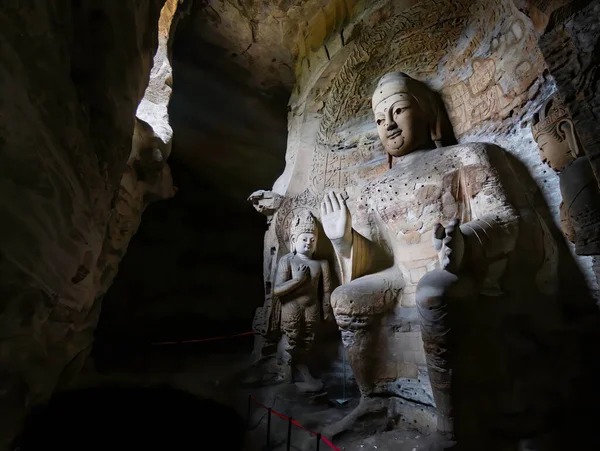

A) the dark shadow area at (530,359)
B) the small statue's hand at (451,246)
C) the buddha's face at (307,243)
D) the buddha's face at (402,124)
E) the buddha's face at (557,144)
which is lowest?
the dark shadow area at (530,359)

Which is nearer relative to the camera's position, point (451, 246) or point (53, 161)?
point (53, 161)

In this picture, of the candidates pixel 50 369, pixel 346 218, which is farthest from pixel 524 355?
pixel 50 369

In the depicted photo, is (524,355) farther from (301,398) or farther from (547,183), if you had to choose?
(301,398)

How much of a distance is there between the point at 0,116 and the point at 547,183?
3.39 metres

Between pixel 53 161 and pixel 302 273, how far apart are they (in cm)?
260

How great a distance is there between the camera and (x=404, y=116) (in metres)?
3.35

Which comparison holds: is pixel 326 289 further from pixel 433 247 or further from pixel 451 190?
pixel 451 190

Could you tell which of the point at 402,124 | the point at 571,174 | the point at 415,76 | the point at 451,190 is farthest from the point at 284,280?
the point at 415,76

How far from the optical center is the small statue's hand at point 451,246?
2.12m

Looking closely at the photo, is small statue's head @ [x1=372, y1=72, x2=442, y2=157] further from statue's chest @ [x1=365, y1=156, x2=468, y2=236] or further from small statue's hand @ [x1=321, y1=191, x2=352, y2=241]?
small statue's hand @ [x1=321, y1=191, x2=352, y2=241]

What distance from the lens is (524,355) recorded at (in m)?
2.06

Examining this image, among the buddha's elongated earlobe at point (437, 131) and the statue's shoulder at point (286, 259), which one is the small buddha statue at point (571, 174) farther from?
the statue's shoulder at point (286, 259)

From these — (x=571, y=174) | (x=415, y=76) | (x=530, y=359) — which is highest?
(x=415, y=76)

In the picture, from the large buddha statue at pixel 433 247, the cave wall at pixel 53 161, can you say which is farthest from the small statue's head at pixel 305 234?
the cave wall at pixel 53 161
